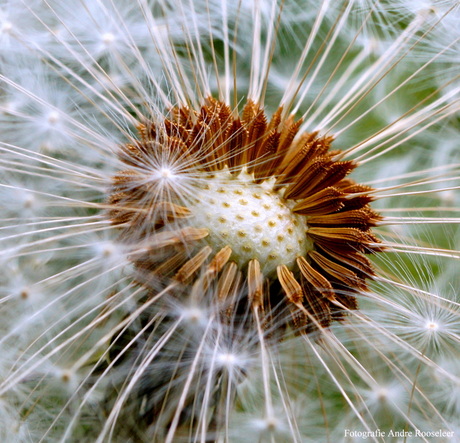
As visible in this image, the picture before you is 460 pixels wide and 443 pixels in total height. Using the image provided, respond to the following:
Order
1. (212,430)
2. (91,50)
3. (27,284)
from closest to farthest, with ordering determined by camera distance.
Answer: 1. (212,430)
2. (27,284)
3. (91,50)

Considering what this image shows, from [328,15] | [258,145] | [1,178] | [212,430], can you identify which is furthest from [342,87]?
[212,430]

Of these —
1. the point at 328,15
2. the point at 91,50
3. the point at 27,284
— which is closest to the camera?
the point at 27,284

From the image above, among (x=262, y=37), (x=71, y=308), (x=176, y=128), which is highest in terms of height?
(x=262, y=37)

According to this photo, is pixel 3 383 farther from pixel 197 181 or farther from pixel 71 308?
pixel 197 181

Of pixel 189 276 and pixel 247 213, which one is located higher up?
pixel 247 213
